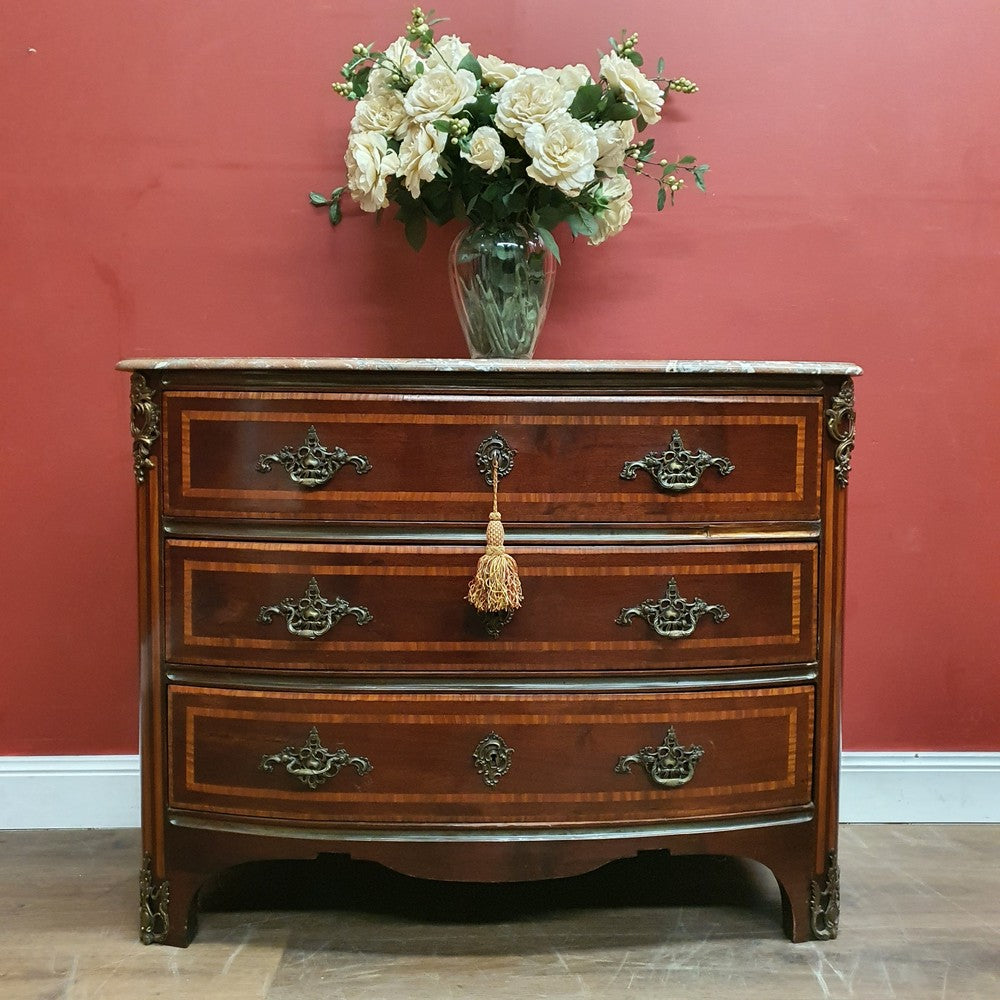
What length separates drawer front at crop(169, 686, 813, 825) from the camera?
145 centimetres

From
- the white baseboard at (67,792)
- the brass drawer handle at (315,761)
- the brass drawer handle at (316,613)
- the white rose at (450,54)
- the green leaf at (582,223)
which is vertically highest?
the white rose at (450,54)

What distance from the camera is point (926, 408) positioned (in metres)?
2.06

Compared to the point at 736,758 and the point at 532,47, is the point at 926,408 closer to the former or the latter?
the point at 736,758

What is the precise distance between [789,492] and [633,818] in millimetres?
572

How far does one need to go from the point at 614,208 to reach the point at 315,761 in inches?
44.7

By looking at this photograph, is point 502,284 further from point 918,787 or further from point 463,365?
point 918,787

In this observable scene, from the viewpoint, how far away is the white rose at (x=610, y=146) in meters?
1.60

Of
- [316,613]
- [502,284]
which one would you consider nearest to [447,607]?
[316,613]

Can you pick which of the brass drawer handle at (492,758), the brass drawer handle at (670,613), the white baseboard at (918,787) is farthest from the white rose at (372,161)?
the white baseboard at (918,787)

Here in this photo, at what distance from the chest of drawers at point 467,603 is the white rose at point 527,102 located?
422 mm

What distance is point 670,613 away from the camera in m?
1.46

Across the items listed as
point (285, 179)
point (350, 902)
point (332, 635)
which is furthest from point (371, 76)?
point (350, 902)

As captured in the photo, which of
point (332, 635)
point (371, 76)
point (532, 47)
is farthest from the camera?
point (532, 47)

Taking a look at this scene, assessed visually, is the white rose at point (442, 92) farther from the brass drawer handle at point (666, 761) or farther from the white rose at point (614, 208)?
the brass drawer handle at point (666, 761)
